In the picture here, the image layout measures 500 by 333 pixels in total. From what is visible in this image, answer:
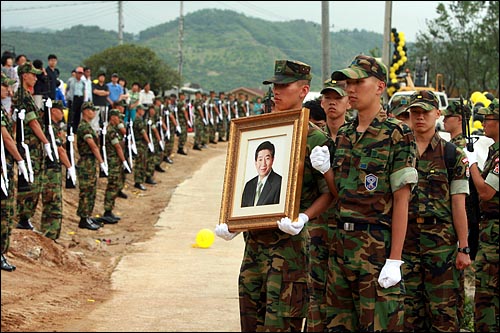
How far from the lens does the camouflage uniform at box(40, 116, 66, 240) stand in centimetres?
1342

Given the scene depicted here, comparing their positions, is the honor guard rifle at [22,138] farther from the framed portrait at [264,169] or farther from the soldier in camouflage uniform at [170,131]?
the soldier in camouflage uniform at [170,131]

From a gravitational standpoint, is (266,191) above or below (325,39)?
below

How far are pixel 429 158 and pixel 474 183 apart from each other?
119 cm

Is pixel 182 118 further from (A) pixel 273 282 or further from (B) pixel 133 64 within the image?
(A) pixel 273 282

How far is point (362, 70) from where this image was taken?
18.3ft

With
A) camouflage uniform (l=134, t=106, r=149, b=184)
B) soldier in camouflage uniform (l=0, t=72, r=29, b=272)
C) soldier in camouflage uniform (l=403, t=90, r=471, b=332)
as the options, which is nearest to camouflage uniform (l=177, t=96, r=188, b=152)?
camouflage uniform (l=134, t=106, r=149, b=184)

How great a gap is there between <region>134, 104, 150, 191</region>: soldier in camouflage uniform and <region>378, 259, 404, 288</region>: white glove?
1871cm

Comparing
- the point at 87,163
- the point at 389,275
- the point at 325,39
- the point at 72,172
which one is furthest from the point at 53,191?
the point at 325,39

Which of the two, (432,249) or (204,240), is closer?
(432,249)

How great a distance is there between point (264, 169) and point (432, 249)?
175 centimetres

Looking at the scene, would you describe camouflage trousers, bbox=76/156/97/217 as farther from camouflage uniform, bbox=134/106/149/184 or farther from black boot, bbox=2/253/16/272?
camouflage uniform, bbox=134/106/149/184

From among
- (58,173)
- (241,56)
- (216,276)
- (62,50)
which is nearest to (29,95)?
(58,173)

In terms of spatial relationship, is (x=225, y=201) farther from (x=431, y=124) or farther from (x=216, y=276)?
(x=216, y=276)

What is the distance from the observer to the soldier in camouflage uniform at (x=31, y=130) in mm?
12305
